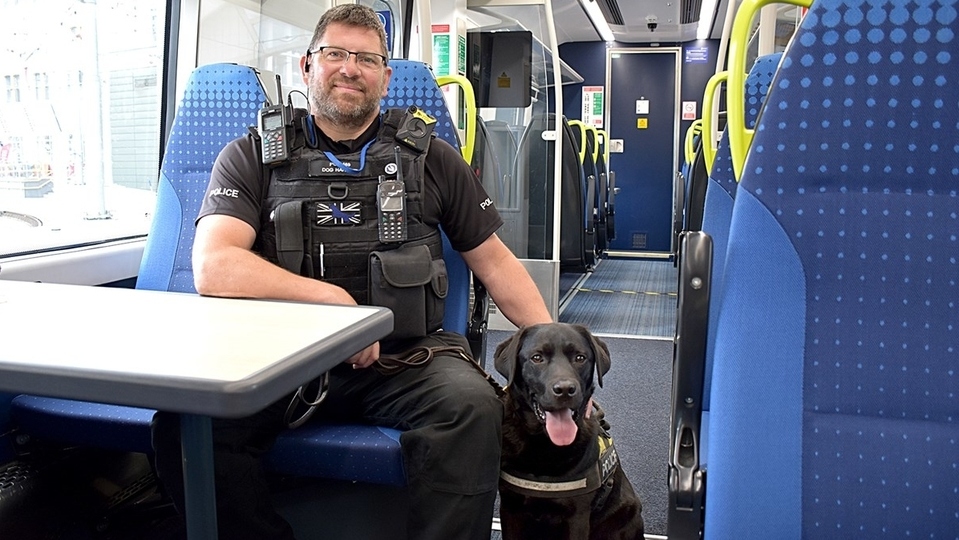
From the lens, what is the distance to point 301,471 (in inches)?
74.6

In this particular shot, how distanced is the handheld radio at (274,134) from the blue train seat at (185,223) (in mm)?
305

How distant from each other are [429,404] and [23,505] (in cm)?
117

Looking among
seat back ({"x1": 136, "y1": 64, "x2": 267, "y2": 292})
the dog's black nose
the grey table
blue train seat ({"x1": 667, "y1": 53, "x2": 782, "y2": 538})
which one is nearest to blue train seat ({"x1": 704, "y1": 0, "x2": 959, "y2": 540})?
blue train seat ({"x1": 667, "y1": 53, "x2": 782, "y2": 538})

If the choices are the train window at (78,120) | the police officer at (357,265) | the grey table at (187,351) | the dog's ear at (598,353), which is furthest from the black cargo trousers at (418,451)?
the train window at (78,120)

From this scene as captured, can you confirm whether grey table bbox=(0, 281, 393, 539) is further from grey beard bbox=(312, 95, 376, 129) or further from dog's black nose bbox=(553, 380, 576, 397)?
grey beard bbox=(312, 95, 376, 129)

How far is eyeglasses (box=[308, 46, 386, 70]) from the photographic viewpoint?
7.63ft

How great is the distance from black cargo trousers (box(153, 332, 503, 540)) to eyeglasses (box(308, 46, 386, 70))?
2.97ft

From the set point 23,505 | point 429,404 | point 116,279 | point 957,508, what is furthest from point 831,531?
point 116,279

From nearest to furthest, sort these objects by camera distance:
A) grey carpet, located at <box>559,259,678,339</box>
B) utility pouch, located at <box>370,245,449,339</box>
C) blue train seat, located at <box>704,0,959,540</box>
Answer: blue train seat, located at <box>704,0,959,540</box>, utility pouch, located at <box>370,245,449,339</box>, grey carpet, located at <box>559,259,678,339</box>

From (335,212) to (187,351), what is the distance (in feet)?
3.75

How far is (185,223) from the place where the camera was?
2.54m

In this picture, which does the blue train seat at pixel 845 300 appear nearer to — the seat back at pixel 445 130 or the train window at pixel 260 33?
the seat back at pixel 445 130

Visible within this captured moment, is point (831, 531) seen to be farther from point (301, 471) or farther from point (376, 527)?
point (376, 527)

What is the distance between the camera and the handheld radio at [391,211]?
2.17 m
